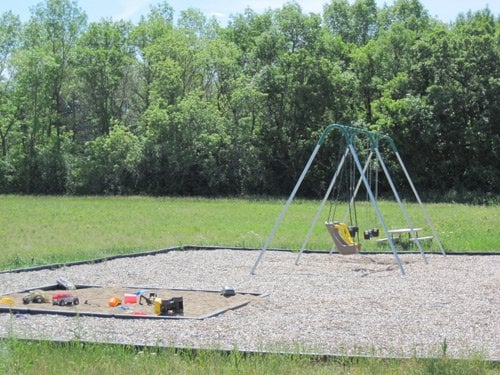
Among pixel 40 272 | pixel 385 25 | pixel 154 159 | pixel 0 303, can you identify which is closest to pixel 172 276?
pixel 40 272

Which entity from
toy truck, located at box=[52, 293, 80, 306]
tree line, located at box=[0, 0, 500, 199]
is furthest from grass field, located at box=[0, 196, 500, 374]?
tree line, located at box=[0, 0, 500, 199]

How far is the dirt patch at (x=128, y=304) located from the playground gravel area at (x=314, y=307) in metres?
0.22

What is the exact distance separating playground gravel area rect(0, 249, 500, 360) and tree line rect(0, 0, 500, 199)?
2640 cm

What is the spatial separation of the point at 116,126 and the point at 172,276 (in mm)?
34955

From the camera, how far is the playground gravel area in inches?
287

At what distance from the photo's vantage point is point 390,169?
133 feet

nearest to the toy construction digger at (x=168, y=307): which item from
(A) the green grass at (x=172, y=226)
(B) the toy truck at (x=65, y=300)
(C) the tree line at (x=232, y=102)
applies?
(B) the toy truck at (x=65, y=300)

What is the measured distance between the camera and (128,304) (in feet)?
32.2

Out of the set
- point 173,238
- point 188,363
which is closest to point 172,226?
point 173,238

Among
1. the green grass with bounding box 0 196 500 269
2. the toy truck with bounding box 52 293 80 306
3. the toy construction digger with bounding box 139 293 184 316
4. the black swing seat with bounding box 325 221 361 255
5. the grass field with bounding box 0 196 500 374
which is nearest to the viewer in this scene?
the grass field with bounding box 0 196 500 374

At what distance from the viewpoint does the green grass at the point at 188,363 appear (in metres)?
5.68

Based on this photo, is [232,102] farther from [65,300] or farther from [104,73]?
[65,300]

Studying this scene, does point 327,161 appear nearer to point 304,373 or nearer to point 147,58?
point 147,58

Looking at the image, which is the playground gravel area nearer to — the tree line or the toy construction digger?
the toy construction digger
